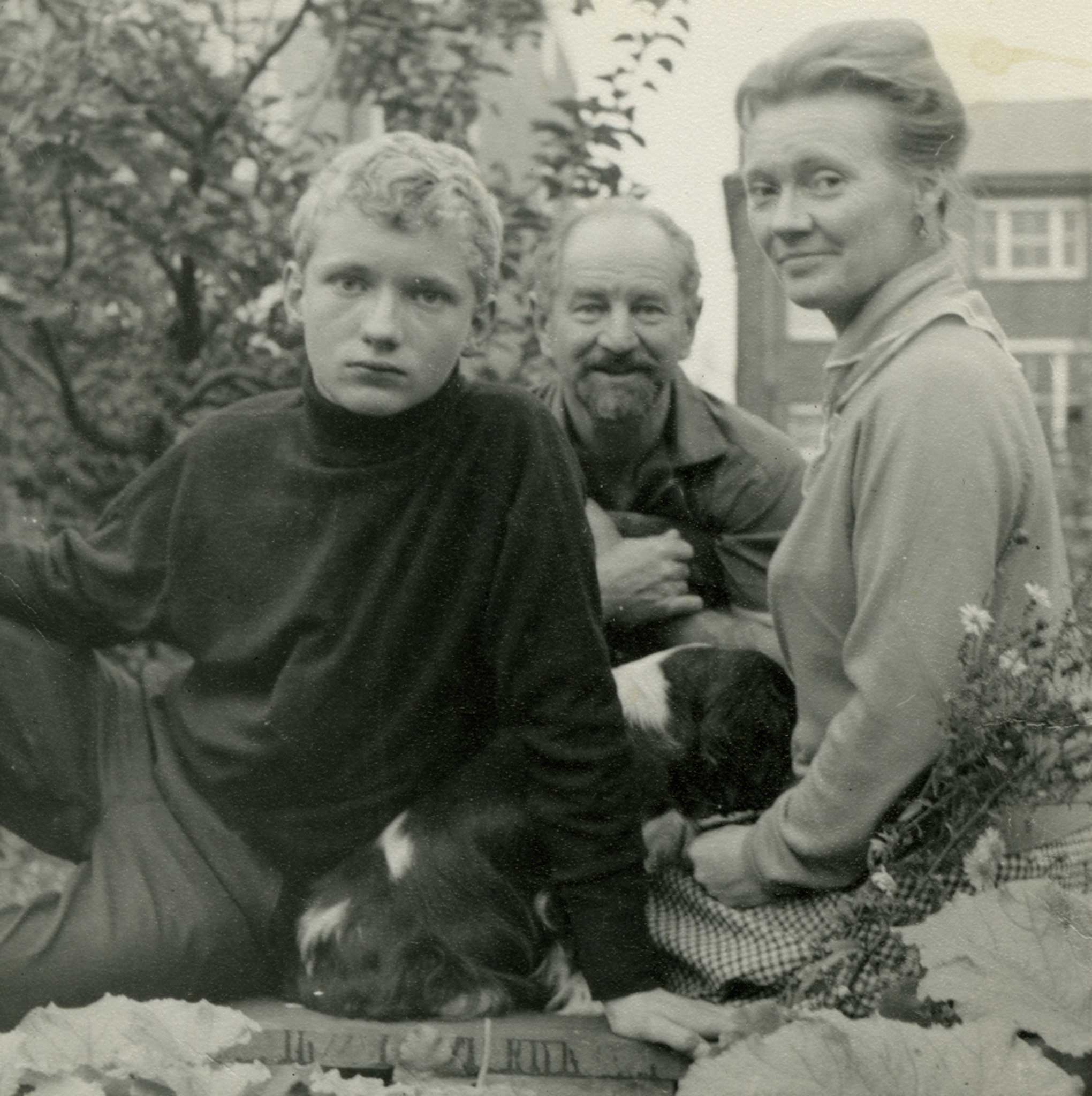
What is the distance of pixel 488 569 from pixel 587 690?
0.26 meters

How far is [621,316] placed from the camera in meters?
3.04

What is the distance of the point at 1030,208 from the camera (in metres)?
2.93

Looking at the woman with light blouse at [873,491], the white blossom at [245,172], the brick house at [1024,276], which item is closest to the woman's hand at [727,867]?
the woman with light blouse at [873,491]

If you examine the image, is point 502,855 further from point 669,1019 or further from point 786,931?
point 786,931

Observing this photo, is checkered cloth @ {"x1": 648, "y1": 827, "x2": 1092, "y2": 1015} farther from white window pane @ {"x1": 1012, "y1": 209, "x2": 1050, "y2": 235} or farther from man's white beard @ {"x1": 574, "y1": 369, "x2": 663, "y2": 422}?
white window pane @ {"x1": 1012, "y1": 209, "x2": 1050, "y2": 235}

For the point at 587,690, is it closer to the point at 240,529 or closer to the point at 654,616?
the point at 654,616

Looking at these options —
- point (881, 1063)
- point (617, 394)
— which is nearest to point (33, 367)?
point (617, 394)

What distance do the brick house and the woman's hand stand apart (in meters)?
0.68

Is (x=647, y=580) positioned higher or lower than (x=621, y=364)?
lower

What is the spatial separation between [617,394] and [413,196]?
0.50m

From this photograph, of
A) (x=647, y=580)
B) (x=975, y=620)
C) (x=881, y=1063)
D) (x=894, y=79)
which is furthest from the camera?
(x=647, y=580)

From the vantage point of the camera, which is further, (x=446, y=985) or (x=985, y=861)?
(x=446, y=985)

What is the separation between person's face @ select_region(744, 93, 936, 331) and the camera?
9.09ft

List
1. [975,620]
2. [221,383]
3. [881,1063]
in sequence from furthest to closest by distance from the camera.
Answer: [221,383], [975,620], [881,1063]
